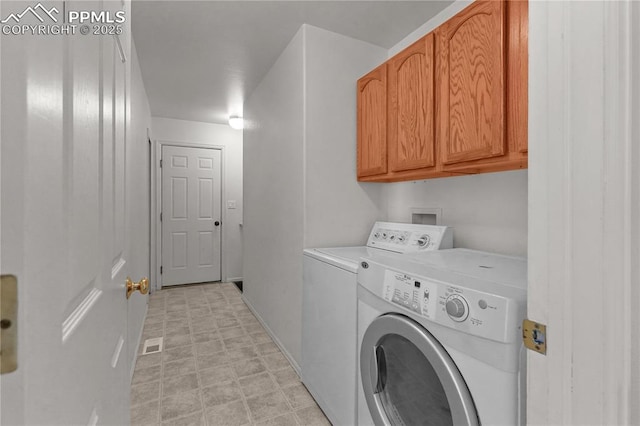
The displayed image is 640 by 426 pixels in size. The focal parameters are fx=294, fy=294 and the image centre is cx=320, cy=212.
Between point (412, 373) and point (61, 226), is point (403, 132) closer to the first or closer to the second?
point (412, 373)

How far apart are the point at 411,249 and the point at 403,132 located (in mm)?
705

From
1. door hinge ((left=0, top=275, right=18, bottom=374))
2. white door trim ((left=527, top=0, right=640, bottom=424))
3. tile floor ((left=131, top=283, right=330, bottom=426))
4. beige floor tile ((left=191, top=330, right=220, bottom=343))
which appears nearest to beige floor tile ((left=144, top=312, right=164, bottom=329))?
tile floor ((left=131, top=283, right=330, bottom=426))

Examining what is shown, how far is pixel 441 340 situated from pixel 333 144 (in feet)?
5.10

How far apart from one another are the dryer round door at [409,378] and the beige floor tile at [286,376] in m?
0.92

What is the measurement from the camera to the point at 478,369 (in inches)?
31.9

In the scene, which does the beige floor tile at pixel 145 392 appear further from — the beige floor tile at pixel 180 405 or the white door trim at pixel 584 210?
the white door trim at pixel 584 210

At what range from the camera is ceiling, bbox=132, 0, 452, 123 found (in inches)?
74.4

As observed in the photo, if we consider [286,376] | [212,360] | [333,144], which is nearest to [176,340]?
[212,360]

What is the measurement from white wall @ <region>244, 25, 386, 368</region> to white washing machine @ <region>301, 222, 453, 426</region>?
0.22m

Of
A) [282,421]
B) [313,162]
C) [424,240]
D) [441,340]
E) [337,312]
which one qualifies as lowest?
[282,421]

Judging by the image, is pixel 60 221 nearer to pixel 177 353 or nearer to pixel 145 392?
pixel 145 392

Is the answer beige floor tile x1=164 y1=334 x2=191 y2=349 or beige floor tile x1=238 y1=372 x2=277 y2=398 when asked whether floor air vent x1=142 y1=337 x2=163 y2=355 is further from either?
beige floor tile x1=238 y1=372 x2=277 y2=398

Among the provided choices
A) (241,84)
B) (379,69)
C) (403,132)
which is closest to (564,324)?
(403,132)

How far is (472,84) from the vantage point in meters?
1.35
